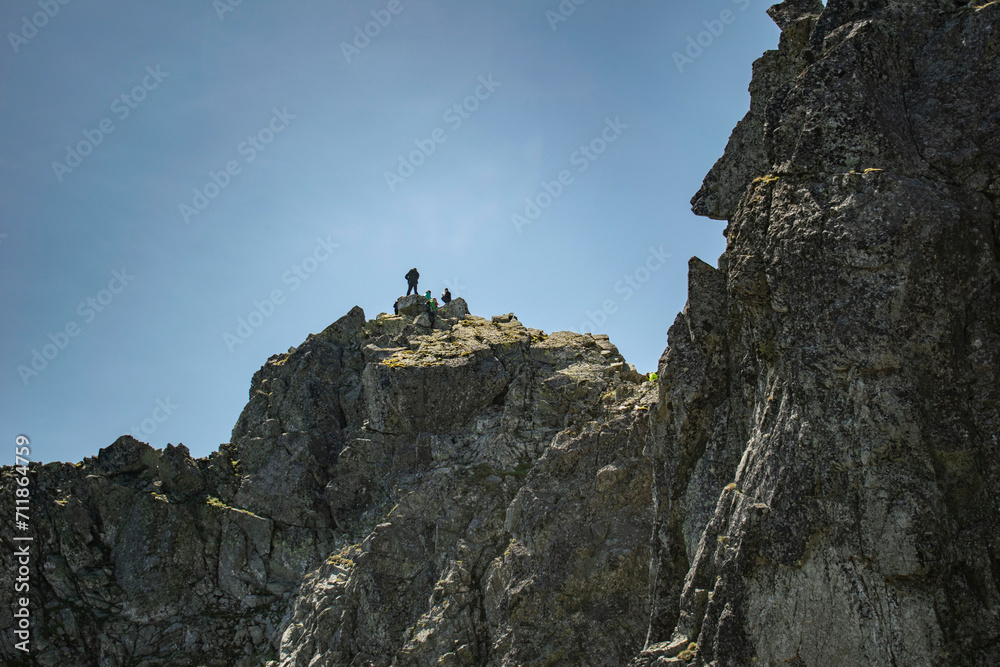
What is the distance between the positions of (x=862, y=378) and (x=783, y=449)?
2367mm

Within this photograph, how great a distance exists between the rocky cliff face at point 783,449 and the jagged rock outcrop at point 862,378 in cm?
5

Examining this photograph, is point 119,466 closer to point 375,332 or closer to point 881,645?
point 375,332

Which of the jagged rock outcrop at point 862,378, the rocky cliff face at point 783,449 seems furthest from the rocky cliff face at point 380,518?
the jagged rock outcrop at point 862,378

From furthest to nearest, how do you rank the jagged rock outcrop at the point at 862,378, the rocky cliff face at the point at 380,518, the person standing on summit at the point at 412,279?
the person standing on summit at the point at 412,279 → the rocky cliff face at the point at 380,518 → the jagged rock outcrop at the point at 862,378

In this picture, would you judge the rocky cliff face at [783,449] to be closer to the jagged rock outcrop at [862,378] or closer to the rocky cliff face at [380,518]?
the jagged rock outcrop at [862,378]

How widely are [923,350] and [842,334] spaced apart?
1679 millimetres

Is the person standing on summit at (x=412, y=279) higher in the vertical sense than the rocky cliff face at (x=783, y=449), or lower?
higher

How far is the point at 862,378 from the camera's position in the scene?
1623cm

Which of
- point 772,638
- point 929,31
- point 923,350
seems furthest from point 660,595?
point 929,31

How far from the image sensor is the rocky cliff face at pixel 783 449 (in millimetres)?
15359

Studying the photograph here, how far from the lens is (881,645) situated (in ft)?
48.1

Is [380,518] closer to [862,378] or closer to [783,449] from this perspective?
[783,449]

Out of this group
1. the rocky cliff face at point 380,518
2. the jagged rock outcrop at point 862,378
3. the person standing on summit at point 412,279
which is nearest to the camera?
the jagged rock outcrop at point 862,378

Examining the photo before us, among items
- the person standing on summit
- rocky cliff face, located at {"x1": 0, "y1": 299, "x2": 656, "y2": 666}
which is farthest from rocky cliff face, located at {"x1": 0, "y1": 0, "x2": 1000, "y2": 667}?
the person standing on summit
